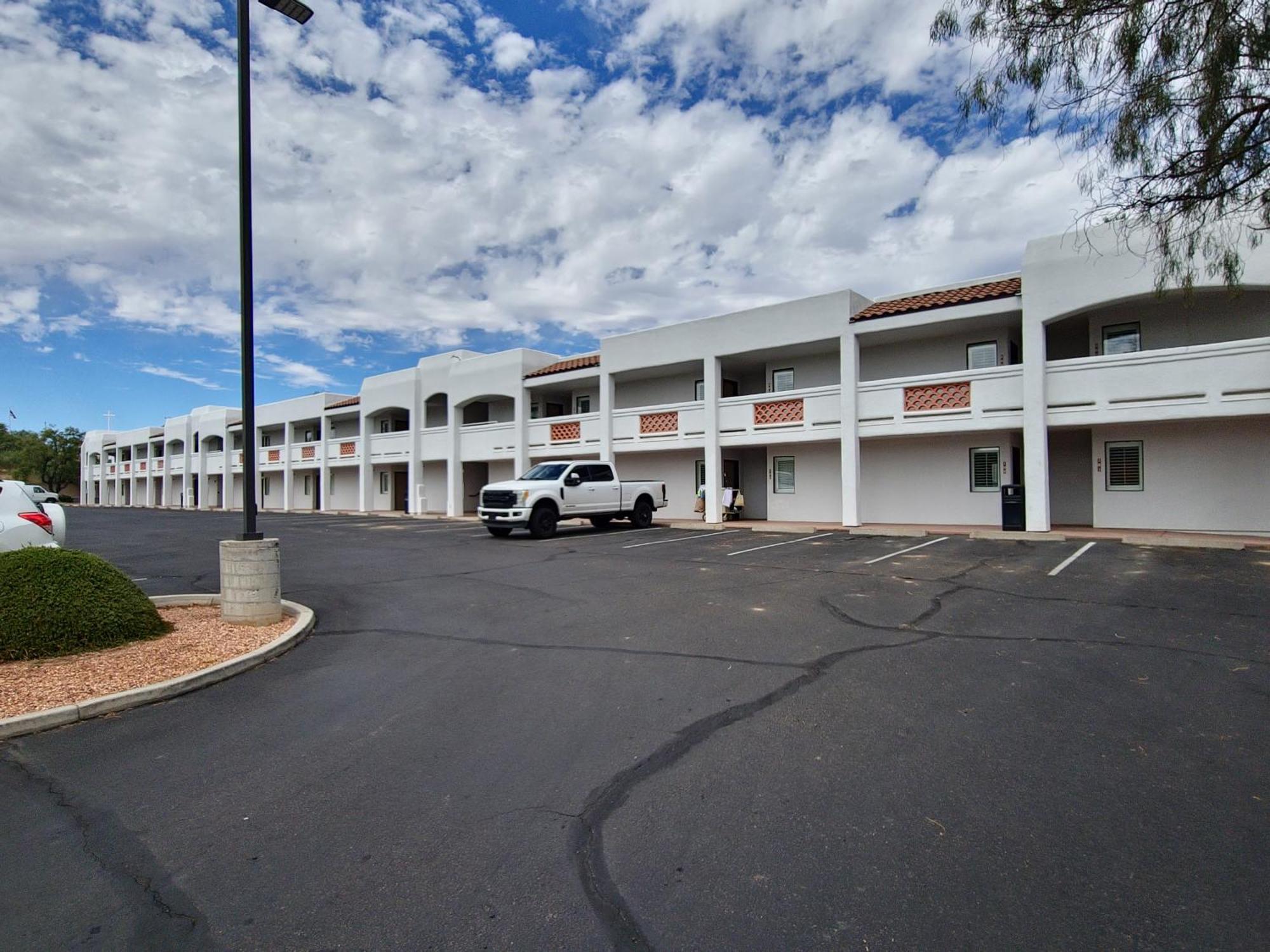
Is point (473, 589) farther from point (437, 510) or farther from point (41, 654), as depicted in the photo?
point (437, 510)

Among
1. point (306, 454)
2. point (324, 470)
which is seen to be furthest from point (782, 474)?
point (306, 454)

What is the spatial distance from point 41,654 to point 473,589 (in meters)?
5.11

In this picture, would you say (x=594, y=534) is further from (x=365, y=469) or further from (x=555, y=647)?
(x=365, y=469)

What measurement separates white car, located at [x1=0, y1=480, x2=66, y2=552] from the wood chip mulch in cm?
278

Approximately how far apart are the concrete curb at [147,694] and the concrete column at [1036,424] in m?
16.4

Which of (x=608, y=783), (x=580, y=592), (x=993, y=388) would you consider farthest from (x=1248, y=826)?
(x=993, y=388)

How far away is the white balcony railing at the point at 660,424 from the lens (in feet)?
75.7

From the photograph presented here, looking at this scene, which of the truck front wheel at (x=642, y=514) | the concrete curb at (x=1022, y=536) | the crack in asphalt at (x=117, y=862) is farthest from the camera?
the truck front wheel at (x=642, y=514)

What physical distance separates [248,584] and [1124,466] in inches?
775

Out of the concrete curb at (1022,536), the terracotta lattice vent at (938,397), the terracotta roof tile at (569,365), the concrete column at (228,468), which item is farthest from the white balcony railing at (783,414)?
the concrete column at (228,468)

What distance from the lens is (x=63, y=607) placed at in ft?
21.0

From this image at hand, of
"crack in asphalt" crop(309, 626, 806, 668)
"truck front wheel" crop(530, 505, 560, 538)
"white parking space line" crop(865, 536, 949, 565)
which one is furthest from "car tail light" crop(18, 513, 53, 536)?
"white parking space line" crop(865, 536, 949, 565)

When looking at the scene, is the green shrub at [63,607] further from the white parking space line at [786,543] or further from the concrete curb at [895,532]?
the concrete curb at [895,532]

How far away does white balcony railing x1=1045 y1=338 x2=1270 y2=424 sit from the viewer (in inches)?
570
